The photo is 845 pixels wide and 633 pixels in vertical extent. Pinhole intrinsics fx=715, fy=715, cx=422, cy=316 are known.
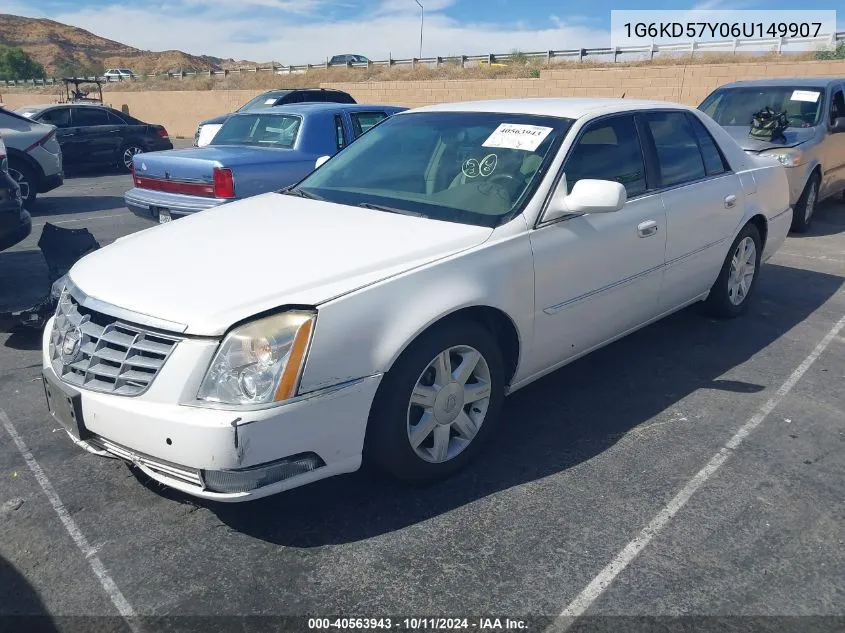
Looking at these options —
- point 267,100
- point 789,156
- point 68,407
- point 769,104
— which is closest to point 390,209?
point 68,407

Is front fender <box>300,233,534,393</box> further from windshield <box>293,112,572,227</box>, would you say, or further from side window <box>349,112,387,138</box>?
side window <box>349,112,387,138</box>

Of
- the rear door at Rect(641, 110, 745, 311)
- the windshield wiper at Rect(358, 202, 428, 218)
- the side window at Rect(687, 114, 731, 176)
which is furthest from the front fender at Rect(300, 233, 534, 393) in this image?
the side window at Rect(687, 114, 731, 176)

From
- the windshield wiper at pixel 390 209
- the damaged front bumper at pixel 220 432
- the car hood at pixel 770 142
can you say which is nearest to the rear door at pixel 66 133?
the car hood at pixel 770 142

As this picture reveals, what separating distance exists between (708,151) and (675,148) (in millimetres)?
459

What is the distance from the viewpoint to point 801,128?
28.5 ft

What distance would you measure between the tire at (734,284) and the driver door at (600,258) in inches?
39.9

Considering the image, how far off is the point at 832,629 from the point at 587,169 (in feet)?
7.70

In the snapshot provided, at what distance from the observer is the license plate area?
276 cm

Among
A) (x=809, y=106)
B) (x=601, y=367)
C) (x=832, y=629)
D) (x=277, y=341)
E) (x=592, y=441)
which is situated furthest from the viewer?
(x=809, y=106)

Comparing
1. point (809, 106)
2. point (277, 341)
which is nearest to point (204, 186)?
point (277, 341)

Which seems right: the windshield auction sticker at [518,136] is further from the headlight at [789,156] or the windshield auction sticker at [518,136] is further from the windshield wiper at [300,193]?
the headlight at [789,156]

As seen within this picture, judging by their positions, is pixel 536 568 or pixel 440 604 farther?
pixel 536 568

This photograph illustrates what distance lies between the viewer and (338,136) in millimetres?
8016

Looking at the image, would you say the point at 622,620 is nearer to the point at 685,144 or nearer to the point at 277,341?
the point at 277,341
